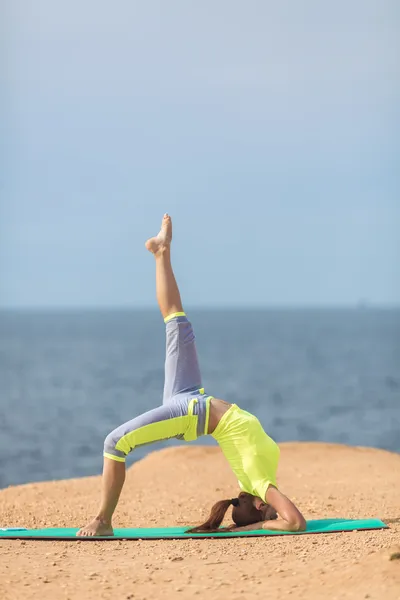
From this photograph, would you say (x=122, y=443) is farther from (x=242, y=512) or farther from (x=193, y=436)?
(x=242, y=512)

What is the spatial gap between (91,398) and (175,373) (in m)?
→ 45.5

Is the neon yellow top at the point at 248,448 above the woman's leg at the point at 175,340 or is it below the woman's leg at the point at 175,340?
below

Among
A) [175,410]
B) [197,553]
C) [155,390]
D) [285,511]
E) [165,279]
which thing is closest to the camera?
[197,553]

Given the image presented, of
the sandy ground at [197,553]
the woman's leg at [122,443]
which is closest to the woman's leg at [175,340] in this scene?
the woman's leg at [122,443]

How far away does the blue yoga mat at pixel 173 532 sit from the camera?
8.26 metres

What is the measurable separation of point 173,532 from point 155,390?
48.0m

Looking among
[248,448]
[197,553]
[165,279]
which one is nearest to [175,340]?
[165,279]

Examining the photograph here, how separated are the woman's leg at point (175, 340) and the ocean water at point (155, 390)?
18.7m

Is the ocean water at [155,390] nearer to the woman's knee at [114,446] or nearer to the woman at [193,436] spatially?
the woman at [193,436]

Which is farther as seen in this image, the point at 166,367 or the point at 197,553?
the point at 166,367

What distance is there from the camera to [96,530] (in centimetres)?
833

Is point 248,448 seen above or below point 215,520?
above

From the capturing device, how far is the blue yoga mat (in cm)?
826

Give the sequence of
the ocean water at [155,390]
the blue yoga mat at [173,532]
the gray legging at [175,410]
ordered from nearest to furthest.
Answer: the blue yoga mat at [173,532] → the gray legging at [175,410] → the ocean water at [155,390]
